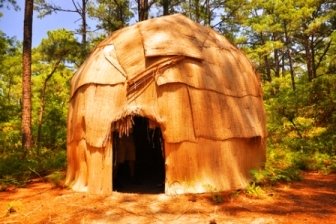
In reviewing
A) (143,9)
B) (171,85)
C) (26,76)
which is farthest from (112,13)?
(171,85)

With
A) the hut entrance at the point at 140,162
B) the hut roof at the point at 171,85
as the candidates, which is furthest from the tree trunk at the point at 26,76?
the hut roof at the point at 171,85

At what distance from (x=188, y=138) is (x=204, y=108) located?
711 mm

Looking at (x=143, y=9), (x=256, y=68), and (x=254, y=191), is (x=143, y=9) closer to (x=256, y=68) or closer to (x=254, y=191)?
(x=256, y=68)

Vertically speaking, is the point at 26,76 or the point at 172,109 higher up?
the point at 26,76

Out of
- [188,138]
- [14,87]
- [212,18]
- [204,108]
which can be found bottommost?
[188,138]

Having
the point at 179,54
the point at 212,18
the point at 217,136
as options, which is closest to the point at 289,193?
the point at 217,136

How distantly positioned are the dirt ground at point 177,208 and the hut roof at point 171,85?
3.94 ft

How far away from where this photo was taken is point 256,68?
433 inches

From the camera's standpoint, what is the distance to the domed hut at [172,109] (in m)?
7.60

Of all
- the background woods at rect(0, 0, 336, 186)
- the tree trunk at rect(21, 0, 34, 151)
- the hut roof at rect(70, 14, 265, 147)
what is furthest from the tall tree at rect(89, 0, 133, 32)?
the hut roof at rect(70, 14, 265, 147)

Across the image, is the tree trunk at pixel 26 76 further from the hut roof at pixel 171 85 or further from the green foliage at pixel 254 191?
the green foliage at pixel 254 191

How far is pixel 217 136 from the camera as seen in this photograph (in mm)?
7820

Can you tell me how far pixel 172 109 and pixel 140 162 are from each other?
431 cm

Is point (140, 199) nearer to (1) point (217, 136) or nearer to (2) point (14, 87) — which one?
(1) point (217, 136)
